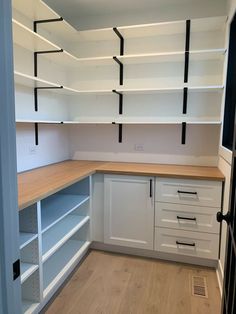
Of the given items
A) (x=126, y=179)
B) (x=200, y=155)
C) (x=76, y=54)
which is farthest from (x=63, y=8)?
(x=200, y=155)

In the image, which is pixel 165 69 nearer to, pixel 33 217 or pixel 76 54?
pixel 76 54

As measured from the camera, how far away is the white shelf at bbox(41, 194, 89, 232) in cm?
196

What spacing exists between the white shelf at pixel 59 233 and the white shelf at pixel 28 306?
29cm

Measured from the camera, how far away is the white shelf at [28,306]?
1.59 meters

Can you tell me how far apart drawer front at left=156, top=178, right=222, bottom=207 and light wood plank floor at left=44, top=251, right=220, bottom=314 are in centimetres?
66

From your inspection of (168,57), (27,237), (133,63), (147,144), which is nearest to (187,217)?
(147,144)

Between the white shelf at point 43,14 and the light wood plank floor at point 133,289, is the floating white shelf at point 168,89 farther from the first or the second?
the light wood plank floor at point 133,289

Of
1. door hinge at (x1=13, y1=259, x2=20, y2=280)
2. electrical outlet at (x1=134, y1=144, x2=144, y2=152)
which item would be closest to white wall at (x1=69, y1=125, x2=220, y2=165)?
electrical outlet at (x1=134, y1=144, x2=144, y2=152)

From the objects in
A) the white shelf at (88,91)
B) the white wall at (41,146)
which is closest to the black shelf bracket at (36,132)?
the white wall at (41,146)

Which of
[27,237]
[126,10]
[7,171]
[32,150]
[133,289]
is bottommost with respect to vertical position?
[133,289]

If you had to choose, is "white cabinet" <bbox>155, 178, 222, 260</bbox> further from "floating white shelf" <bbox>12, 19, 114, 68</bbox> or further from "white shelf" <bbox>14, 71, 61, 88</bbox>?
"floating white shelf" <bbox>12, 19, 114, 68</bbox>

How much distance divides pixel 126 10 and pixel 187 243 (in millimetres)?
2619

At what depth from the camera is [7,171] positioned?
23.2 inches

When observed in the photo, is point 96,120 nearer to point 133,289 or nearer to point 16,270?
point 133,289
